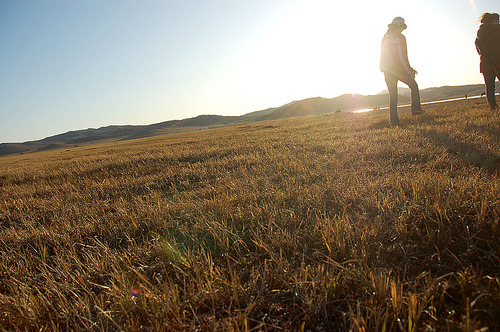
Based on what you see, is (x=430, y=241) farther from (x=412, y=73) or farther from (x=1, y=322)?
(x=412, y=73)

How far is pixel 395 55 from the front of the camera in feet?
22.4

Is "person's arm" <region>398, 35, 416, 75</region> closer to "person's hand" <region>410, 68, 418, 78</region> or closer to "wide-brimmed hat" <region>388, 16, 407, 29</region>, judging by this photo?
"person's hand" <region>410, 68, 418, 78</region>

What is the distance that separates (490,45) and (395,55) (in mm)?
2136

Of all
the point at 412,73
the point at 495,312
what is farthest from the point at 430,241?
the point at 412,73

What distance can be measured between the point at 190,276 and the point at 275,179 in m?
1.93

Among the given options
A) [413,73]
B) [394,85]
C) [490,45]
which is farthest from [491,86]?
[394,85]

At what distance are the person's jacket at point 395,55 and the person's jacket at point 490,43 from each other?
5.23 feet

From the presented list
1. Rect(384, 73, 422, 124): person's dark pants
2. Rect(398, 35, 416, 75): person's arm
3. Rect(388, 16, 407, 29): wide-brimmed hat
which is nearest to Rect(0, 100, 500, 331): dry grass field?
→ Rect(384, 73, 422, 124): person's dark pants

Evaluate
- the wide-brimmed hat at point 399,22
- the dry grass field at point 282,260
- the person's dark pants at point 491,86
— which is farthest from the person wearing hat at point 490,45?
the dry grass field at point 282,260

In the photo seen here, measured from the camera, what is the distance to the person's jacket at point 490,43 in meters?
5.85

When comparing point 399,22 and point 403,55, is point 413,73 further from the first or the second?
point 399,22

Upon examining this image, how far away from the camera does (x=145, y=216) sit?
2.40 meters

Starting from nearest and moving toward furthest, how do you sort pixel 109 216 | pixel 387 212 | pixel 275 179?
pixel 387 212 < pixel 109 216 < pixel 275 179

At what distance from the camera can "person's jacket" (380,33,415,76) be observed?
A: 22.4 ft
